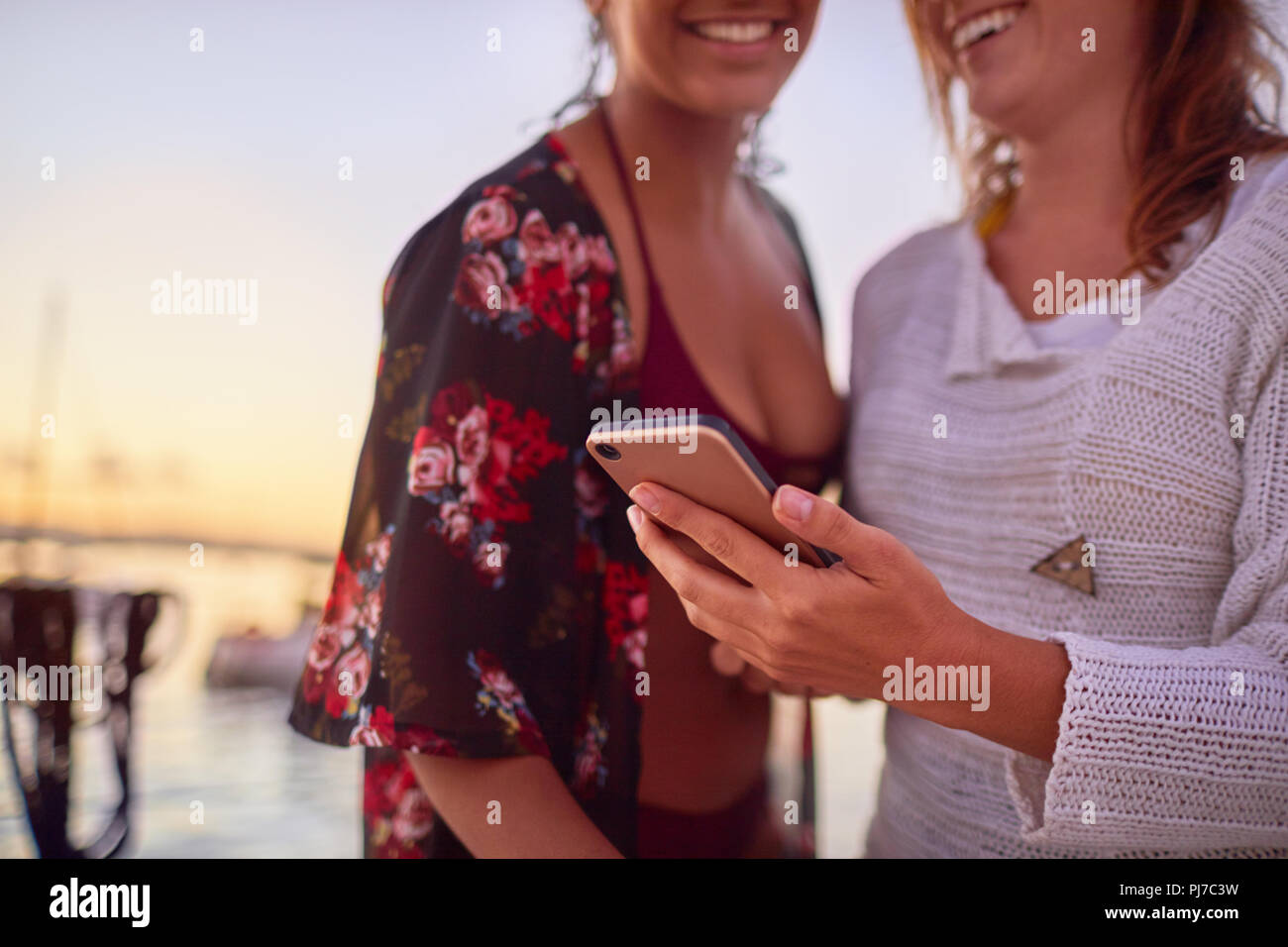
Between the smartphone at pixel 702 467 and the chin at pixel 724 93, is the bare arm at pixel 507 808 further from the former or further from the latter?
the chin at pixel 724 93

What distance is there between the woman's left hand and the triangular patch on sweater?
0.22m

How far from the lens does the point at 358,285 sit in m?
2.33

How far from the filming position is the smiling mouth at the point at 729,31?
3.79ft

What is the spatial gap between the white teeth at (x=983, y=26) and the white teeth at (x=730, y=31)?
300mm

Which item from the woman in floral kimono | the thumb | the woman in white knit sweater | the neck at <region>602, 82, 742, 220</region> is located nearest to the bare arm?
the woman in floral kimono

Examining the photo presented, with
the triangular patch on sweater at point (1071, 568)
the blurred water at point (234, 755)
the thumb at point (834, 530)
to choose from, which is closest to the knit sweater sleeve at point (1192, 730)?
the triangular patch on sweater at point (1071, 568)

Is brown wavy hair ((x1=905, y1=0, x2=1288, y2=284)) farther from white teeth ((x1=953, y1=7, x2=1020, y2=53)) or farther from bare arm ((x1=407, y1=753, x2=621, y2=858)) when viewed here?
bare arm ((x1=407, y1=753, x2=621, y2=858))

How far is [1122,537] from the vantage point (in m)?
0.96

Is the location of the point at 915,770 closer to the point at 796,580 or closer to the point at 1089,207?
the point at 796,580

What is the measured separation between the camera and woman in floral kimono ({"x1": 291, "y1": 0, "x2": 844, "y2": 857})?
34.8 inches

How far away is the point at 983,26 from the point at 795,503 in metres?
0.88
